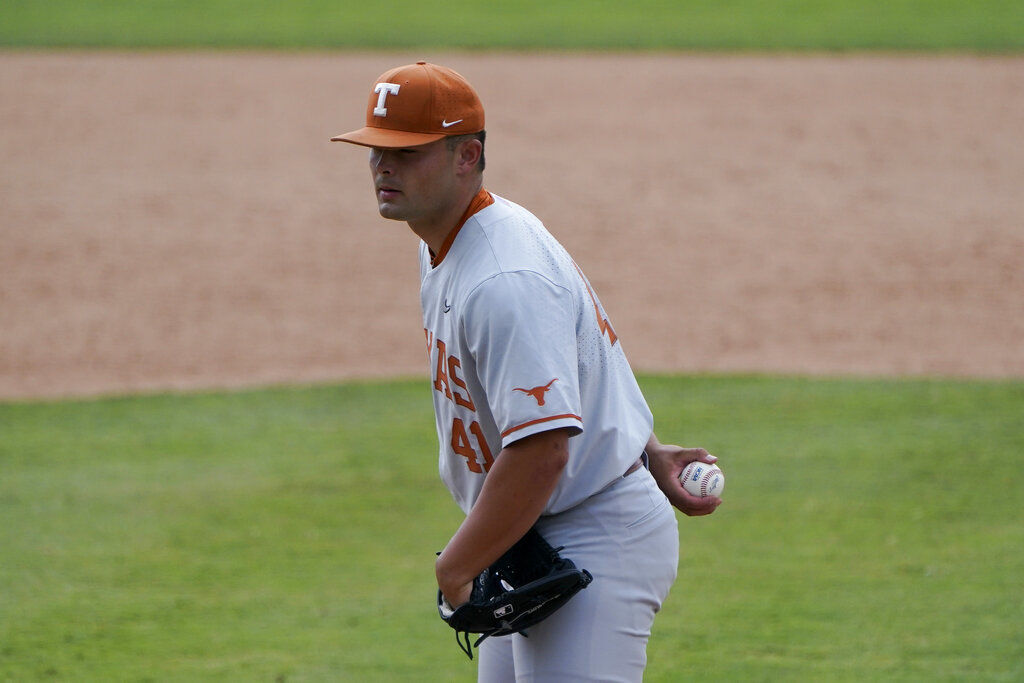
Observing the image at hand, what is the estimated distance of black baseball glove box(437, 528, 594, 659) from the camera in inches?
92.0

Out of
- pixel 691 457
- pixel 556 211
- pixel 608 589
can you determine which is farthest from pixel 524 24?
pixel 608 589

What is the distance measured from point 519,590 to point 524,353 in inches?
18.1

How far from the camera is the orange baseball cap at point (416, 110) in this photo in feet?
7.80

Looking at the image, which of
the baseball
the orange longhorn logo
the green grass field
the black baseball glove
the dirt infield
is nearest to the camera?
the orange longhorn logo

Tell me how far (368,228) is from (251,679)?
811 cm

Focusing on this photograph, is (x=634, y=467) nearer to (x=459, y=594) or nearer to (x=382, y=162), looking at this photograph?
(x=459, y=594)

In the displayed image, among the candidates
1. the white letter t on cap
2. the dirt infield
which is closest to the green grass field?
the dirt infield

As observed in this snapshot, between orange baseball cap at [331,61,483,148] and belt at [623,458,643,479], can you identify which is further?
belt at [623,458,643,479]

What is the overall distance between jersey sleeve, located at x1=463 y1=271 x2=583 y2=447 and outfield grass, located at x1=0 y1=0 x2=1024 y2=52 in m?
15.6

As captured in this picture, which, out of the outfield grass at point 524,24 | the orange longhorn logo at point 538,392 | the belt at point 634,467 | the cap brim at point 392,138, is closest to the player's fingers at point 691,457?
the belt at point 634,467

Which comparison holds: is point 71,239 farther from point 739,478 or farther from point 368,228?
point 739,478

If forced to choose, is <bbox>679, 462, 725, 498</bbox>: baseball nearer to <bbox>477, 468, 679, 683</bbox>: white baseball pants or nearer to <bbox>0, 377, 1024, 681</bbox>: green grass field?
<bbox>477, 468, 679, 683</bbox>: white baseball pants

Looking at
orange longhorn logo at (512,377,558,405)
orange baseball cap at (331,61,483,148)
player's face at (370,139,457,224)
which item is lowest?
orange longhorn logo at (512,377,558,405)

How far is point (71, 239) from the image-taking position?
11.5 metres
